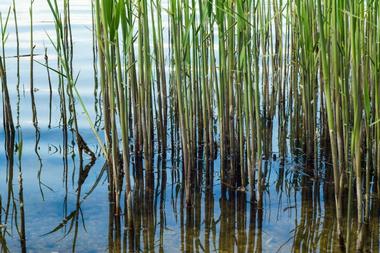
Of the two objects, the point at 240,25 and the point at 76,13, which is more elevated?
the point at 76,13

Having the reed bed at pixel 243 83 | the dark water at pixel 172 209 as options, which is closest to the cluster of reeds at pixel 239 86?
the reed bed at pixel 243 83

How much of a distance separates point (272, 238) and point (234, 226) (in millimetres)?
252

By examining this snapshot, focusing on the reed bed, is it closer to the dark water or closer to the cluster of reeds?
the cluster of reeds

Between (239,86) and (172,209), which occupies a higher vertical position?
(239,86)

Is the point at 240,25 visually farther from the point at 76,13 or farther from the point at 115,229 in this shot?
the point at 76,13

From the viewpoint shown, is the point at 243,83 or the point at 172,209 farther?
the point at 172,209

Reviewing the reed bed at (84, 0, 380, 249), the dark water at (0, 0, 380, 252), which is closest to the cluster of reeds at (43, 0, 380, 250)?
the reed bed at (84, 0, 380, 249)

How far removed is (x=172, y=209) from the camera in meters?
3.98

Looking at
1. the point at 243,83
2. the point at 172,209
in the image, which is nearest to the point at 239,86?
the point at 243,83

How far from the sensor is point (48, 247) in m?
3.44

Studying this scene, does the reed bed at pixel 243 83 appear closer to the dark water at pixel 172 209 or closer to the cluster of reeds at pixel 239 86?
the cluster of reeds at pixel 239 86

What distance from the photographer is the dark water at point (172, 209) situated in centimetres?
349

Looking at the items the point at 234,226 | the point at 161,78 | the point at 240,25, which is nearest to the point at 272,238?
the point at 234,226

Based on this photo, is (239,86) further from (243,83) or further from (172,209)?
(172,209)
